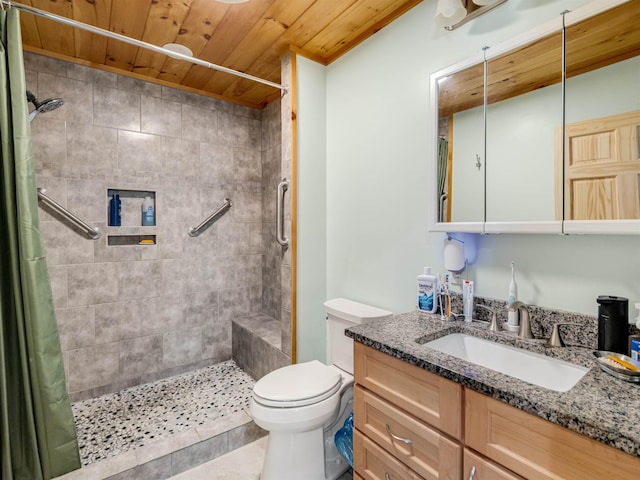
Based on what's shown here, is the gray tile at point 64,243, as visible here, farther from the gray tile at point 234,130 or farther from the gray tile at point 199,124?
the gray tile at point 234,130

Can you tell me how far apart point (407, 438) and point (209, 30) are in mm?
2223

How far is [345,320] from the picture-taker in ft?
5.82

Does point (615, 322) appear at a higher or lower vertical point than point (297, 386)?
higher

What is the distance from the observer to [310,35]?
192 centimetres

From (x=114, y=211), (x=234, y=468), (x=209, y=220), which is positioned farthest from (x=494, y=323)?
(x=114, y=211)

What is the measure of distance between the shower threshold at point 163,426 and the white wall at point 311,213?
1.97ft

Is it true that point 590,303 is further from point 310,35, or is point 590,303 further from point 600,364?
point 310,35

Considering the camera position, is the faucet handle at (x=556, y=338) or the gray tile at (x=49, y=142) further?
the gray tile at (x=49, y=142)

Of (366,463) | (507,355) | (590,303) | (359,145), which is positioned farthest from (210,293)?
(590,303)

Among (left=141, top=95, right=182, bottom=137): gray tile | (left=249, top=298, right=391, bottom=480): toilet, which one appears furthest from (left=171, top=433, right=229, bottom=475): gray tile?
(left=141, top=95, right=182, bottom=137): gray tile

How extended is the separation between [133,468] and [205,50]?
2.40 metres

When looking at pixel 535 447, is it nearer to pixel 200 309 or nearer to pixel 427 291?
pixel 427 291

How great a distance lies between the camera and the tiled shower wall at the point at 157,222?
2.19 metres

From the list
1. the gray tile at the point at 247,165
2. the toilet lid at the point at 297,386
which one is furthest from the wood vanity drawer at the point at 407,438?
the gray tile at the point at 247,165
